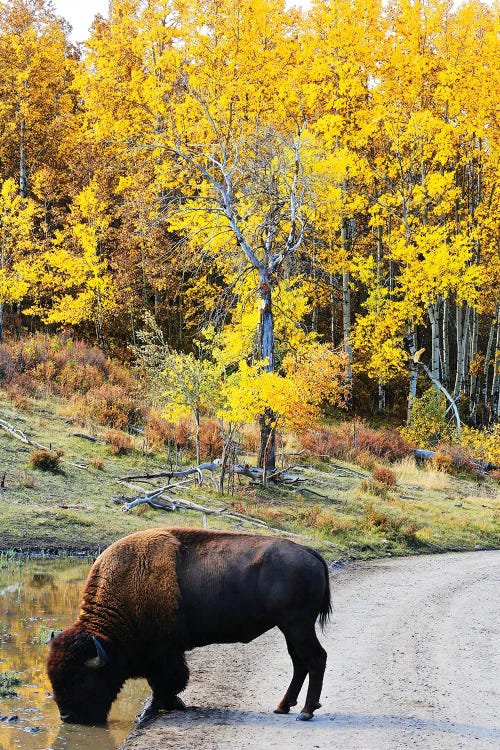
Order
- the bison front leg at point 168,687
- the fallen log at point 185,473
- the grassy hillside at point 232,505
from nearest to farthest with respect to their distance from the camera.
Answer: the bison front leg at point 168,687 < the grassy hillside at point 232,505 < the fallen log at point 185,473

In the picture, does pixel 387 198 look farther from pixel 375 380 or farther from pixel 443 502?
pixel 443 502

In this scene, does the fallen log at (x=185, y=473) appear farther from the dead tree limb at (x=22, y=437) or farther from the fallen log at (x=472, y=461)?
the fallen log at (x=472, y=461)

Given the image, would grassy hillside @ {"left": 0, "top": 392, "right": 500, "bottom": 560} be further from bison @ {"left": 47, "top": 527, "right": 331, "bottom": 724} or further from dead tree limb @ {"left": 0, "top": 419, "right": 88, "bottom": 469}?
bison @ {"left": 47, "top": 527, "right": 331, "bottom": 724}

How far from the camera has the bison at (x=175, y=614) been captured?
760 centimetres

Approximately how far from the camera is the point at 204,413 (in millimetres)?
30000

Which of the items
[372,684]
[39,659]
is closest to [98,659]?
[39,659]

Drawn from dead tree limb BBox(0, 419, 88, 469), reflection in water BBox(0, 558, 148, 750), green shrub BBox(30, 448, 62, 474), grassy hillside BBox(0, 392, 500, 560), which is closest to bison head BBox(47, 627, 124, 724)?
reflection in water BBox(0, 558, 148, 750)

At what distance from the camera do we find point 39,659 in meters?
9.38

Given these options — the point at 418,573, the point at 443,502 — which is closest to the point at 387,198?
the point at 443,502

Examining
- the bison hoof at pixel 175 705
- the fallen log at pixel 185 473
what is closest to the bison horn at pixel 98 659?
the bison hoof at pixel 175 705

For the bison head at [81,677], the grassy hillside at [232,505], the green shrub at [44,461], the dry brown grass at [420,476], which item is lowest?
the dry brown grass at [420,476]

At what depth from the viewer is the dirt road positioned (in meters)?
7.07

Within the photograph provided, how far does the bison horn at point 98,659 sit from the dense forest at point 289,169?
19100 millimetres

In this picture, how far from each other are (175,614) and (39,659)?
2307mm
